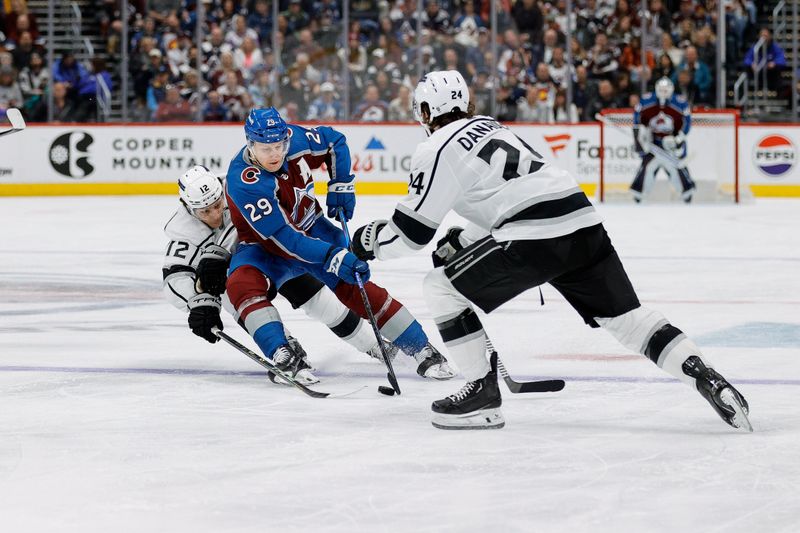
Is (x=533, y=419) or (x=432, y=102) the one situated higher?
(x=432, y=102)

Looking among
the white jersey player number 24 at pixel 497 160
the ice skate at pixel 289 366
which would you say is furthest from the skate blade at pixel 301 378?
the white jersey player number 24 at pixel 497 160

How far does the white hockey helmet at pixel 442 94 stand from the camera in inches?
140

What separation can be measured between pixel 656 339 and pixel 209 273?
162 centimetres

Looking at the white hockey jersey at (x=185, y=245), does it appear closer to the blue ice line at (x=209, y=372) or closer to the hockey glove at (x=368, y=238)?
the blue ice line at (x=209, y=372)

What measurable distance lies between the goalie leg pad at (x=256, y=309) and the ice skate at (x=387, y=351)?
1.29 ft

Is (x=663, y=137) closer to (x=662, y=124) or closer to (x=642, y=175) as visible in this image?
(x=662, y=124)

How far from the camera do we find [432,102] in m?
3.56

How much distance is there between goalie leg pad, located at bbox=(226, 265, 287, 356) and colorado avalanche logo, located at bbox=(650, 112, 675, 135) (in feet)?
30.2

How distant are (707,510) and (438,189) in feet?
3.74

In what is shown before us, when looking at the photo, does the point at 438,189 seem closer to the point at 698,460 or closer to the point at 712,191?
the point at 698,460

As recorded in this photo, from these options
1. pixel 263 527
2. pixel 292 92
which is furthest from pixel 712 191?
pixel 263 527

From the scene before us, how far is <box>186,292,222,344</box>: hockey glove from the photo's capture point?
4.38 m

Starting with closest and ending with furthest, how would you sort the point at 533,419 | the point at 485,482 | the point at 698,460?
the point at 485,482
the point at 698,460
the point at 533,419

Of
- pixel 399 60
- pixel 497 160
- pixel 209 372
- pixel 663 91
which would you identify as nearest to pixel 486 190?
pixel 497 160
